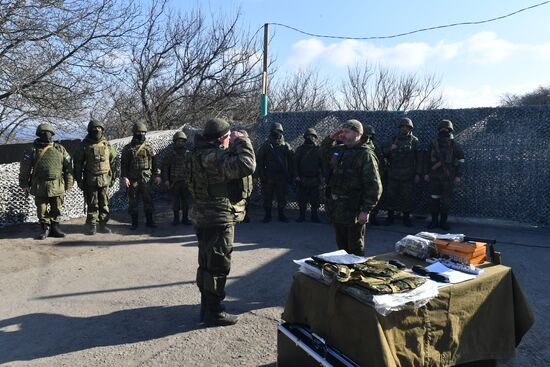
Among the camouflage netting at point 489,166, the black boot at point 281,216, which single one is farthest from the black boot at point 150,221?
the black boot at point 281,216

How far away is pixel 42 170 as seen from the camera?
703 cm

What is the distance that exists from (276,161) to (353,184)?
457 cm

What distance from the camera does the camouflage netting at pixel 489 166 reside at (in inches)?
308

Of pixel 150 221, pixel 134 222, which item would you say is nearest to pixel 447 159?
pixel 150 221

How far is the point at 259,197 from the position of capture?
412 inches

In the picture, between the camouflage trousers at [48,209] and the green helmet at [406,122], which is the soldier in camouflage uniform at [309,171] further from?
the camouflage trousers at [48,209]

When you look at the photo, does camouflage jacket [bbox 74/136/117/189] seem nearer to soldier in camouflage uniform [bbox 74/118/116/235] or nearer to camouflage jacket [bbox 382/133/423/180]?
soldier in camouflage uniform [bbox 74/118/116/235]

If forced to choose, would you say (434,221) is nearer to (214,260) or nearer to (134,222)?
(214,260)

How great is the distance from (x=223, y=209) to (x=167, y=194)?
725 cm

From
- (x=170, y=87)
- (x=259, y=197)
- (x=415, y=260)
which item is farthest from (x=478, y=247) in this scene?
(x=170, y=87)

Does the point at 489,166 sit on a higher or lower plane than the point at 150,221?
higher

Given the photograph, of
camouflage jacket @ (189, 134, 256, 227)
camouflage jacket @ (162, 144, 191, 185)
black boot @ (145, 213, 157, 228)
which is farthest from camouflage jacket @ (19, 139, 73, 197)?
camouflage jacket @ (189, 134, 256, 227)

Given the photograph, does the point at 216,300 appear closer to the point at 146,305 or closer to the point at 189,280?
the point at 146,305

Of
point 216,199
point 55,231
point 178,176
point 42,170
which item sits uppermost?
point 42,170
